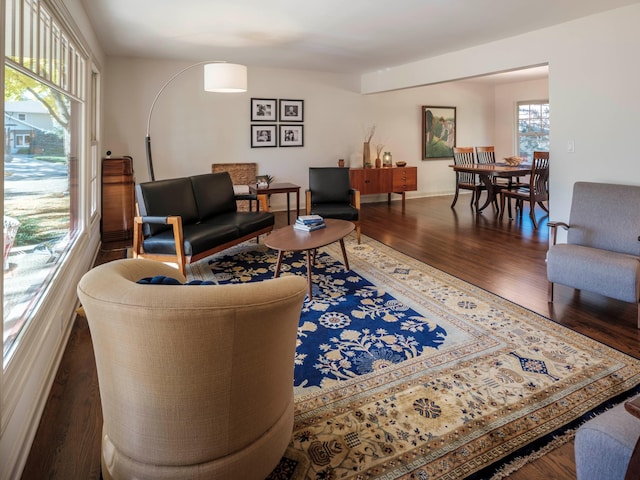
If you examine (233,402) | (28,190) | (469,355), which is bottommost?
(469,355)

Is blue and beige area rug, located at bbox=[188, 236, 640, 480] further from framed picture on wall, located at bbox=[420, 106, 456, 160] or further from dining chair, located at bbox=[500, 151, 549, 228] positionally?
framed picture on wall, located at bbox=[420, 106, 456, 160]

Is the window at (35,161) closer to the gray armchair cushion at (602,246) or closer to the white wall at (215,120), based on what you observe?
the white wall at (215,120)

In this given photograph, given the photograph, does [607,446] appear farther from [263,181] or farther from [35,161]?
[263,181]

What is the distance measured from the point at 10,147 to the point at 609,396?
3.03 meters

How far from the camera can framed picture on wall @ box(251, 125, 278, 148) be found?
7199 millimetres

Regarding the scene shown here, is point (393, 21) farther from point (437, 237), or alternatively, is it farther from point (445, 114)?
point (445, 114)

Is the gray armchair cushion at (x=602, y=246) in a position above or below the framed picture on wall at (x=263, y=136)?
below

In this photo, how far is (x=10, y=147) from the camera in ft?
6.37

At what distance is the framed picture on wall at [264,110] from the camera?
712 centimetres

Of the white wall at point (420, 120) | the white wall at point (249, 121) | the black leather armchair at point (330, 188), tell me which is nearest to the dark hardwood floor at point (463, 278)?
the black leather armchair at point (330, 188)

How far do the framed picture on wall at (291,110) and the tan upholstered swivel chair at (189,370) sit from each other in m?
6.33

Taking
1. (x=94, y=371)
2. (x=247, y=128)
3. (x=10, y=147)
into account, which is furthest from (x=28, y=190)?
(x=247, y=128)

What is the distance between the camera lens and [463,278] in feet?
12.5

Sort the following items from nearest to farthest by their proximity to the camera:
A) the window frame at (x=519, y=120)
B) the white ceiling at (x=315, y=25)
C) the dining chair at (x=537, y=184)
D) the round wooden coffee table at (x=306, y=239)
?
the round wooden coffee table at (x=306, y=239) → the white ceiling at (x=315, y=25) → the dining chair at (x=537, y=184) → the window frame at (x=519, y=120)
